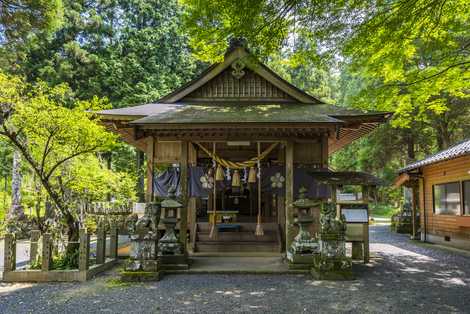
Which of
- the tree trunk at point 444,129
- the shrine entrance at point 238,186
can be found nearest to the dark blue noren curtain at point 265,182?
the shrine entrance at point 238,186

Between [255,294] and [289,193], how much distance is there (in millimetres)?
2954

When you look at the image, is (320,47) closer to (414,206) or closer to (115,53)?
(414,206)

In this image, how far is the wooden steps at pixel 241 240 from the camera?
9734mm

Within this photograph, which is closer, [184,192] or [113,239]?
[184,192]

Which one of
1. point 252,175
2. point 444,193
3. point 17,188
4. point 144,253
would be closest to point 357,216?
point 252,175

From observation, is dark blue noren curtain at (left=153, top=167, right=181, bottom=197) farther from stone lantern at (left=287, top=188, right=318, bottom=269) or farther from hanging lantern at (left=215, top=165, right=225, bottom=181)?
stone lantern at (left=287, top=188, right=318, bottom=269)

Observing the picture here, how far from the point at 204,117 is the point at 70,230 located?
4.01 meters

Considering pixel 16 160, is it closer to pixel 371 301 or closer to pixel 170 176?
pixel 170 176

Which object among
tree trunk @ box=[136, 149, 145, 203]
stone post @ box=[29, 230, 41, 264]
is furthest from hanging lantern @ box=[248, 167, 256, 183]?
tree trunk @ box=[136, 149, 145, 203]

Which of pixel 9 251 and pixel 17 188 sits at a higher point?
pixel 17 188

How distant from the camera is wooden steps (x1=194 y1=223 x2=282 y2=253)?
9.73 m

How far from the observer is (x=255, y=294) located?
6004 mm

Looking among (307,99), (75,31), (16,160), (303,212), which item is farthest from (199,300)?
(75,31)

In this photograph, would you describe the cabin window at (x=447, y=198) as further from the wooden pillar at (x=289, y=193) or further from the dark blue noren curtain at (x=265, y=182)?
the wooden pillar at (x=289, y=193)
